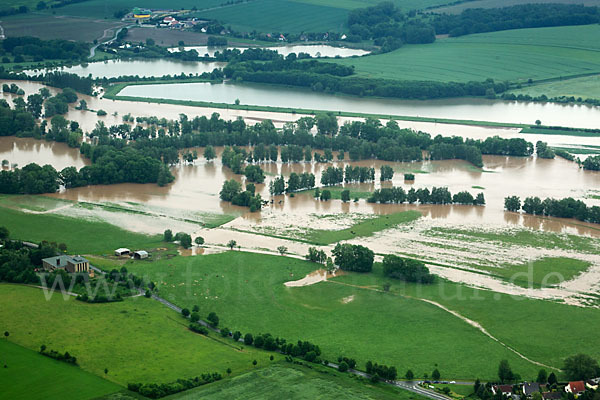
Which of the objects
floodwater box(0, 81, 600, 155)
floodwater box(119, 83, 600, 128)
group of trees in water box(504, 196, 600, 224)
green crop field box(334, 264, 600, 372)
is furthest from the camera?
floodwater box(119, 83, 600, 128)

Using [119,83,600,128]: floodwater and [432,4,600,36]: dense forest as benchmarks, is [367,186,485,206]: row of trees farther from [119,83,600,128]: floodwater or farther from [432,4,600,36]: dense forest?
[432,4,600,36]: dense forest

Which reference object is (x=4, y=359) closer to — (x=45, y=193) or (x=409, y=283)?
(x=409, y=283)

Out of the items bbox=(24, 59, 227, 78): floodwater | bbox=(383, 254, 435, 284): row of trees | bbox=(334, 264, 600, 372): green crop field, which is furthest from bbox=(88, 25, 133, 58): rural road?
bbox=(334, 264, 600, 372): green crop field

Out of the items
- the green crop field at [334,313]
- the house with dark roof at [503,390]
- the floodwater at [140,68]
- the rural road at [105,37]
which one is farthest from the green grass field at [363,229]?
the rural road at [105,37]

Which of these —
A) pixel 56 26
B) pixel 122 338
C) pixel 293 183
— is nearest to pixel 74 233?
pixel 122 338

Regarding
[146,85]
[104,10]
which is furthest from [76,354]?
[104,10]

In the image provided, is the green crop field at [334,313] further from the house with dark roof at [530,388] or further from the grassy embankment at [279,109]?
the grassy embankment at [279,109]
